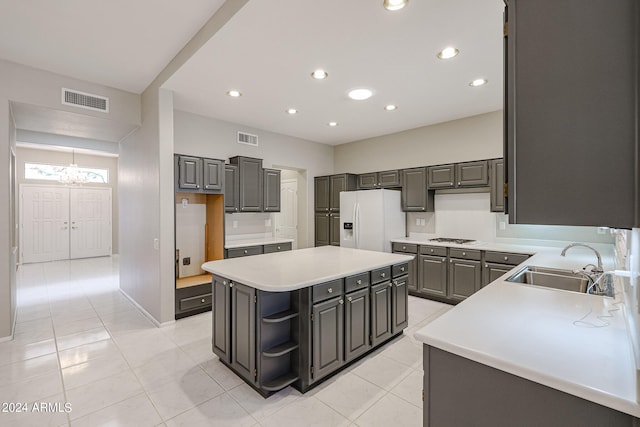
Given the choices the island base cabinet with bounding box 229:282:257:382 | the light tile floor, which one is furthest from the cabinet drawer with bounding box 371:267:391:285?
the island base cabinet with bounding box 229:282:257:382

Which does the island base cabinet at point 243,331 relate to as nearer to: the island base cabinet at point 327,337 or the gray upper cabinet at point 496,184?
the island base cabinet at point 327,337

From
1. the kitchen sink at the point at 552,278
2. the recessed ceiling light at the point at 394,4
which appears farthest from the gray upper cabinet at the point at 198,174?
the kitchen sink at the point at 552,278

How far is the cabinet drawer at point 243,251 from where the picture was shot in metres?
4.33

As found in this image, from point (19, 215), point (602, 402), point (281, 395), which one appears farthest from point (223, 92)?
point (19, 215)

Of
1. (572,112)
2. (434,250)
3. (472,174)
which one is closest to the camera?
(572,112)

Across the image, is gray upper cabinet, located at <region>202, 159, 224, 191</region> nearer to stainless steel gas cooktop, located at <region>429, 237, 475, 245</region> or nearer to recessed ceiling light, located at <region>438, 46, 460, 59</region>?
recessed ceiling light, located at <region>438, 46, 460, 59</region>

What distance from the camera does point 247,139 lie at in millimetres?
5199

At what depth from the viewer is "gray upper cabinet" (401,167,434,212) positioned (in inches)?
194

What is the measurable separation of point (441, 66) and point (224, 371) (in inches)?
144

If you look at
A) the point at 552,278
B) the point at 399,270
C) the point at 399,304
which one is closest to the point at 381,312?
the point at 399,304

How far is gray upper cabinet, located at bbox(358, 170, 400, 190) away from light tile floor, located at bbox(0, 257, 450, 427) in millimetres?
2460

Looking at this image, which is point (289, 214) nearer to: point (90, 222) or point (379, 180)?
point (379, 180)

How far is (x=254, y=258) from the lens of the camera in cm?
310

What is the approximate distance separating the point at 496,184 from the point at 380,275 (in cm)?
252
